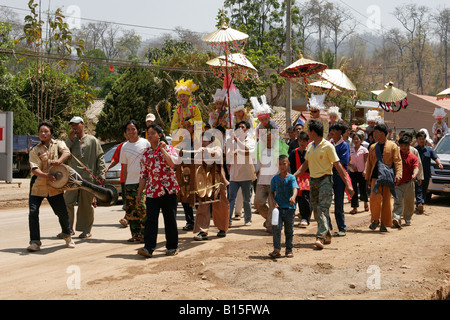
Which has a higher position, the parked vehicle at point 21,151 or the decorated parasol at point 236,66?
the decorated parasol at point 236,66

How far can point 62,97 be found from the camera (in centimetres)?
2959

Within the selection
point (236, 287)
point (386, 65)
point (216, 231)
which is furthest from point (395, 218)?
point (386, 65)

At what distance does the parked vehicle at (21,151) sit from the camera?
2350 cm

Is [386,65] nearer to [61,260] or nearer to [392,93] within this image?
[392,93]

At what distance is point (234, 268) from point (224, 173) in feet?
9.57

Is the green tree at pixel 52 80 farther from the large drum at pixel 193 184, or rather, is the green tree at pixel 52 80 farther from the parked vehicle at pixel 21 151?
the large drum at pixel 193 184

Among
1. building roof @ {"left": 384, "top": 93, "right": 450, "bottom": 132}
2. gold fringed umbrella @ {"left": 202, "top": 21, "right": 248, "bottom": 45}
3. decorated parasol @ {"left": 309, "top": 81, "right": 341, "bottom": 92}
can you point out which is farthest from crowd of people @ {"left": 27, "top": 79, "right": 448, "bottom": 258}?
building roof @ {"left": 384, "top": 93, "right": 450, "bottom": 132}

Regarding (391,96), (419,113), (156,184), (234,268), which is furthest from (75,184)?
(419,113)

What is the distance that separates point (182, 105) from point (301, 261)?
3.62 meters

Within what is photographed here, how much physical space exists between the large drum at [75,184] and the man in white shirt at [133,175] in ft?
1.73

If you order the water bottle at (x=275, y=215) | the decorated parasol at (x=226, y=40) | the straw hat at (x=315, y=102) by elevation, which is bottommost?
the water bottle at (x=275, y=215)

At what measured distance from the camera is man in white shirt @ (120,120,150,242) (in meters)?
9.19

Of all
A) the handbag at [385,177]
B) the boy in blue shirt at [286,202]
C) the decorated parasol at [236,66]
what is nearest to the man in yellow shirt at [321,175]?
the boy in blue shirt at [286,202]

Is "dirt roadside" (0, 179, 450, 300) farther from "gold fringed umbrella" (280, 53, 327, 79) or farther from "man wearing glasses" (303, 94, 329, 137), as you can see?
"gold fringed umbrella" (280, 53, 327, 79)
